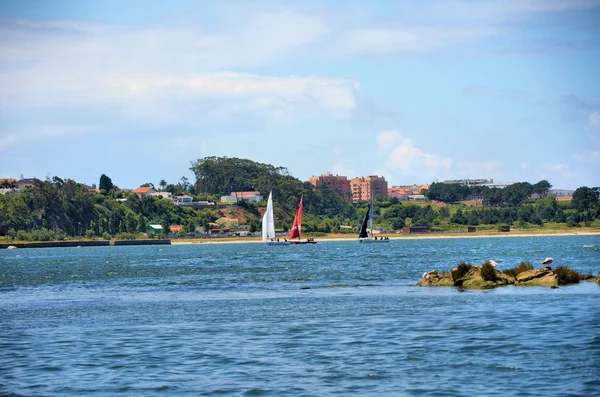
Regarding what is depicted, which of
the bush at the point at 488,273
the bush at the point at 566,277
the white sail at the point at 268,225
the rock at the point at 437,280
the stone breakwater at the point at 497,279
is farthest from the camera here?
the white sail at the point at 268,225

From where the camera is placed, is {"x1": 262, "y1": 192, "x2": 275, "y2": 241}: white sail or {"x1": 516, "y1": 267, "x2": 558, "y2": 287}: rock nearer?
{"x1": 516, "y1": 267, "x2": 558, "y2": 287}: rock

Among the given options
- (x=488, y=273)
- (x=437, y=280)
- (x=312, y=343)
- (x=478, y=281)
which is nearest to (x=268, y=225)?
(x=437, y=280)

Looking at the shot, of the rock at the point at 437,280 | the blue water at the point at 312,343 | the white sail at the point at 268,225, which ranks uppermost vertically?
the white sail at the point at 268,225

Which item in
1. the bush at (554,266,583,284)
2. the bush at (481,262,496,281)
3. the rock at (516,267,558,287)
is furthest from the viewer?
the bush at (481,262,496,281)

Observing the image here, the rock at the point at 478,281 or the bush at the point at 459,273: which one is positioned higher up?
the bush at the point at 459,273

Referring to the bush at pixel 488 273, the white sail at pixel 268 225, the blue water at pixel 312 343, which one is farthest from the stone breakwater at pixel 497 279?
the white sail at pixel 268 225

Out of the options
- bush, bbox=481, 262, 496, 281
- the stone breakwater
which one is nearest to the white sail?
the stone breakwater

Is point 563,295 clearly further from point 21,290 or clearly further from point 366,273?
point 21,290

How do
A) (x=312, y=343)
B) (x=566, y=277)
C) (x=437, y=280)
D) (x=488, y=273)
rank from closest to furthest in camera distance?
1. (x=312, y=343)
2. (x=566, y=277)
3. (x=488, y=273)
4. (x=437, y=280)

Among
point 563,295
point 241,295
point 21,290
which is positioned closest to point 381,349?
point 563,295

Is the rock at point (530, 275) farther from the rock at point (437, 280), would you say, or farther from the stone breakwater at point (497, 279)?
the rock at point (437, 280)

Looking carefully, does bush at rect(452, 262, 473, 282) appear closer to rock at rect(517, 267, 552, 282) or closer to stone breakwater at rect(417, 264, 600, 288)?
stone breakwater at rect(417, 264, 600, 288)

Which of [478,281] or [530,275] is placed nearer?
[530,275]

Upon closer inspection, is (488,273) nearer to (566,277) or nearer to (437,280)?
(437,280)
